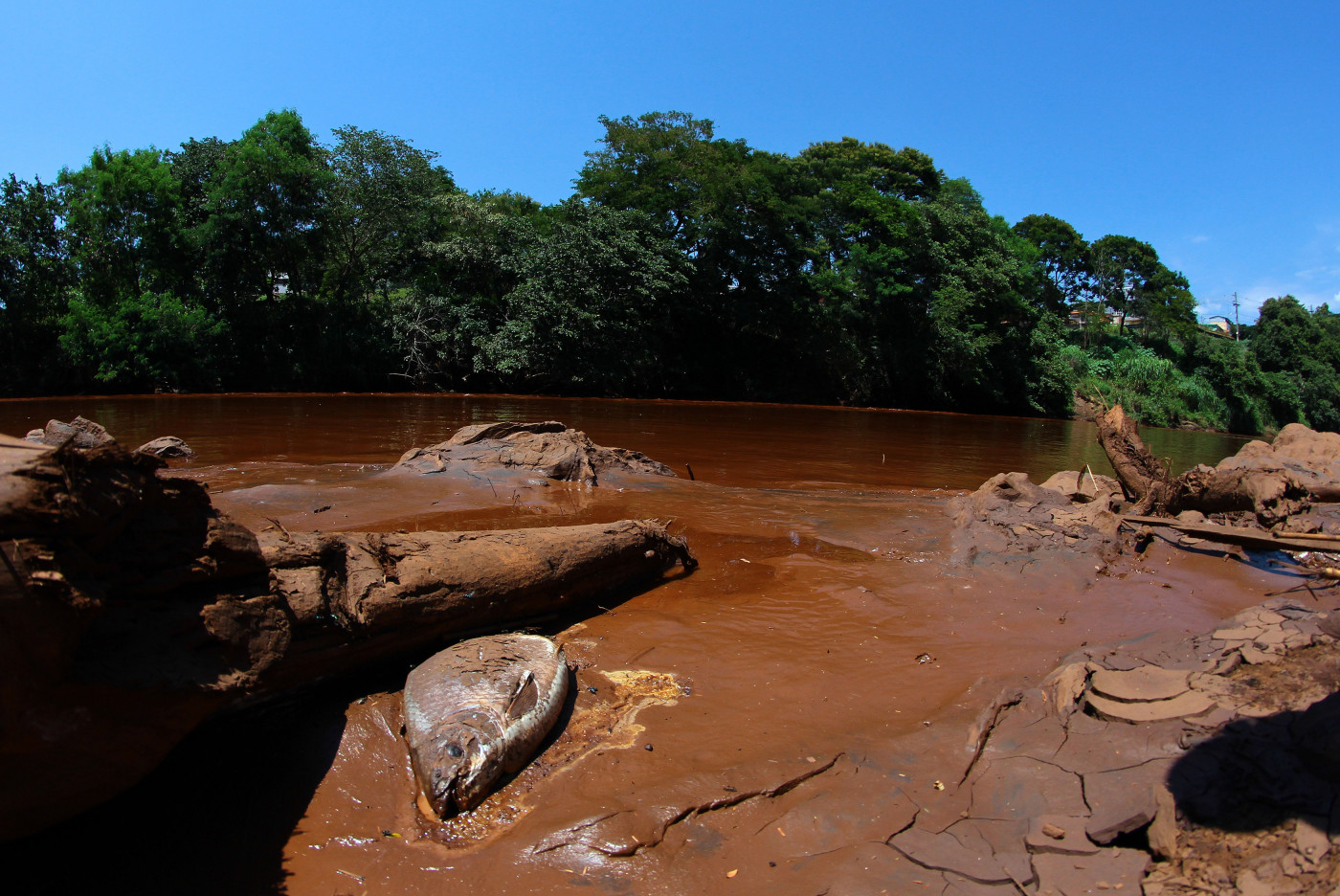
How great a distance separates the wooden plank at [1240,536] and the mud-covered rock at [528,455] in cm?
478

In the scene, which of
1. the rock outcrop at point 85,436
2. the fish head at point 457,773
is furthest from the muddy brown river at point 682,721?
the rock outcrop at point 85,436

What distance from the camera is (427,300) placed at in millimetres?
25125

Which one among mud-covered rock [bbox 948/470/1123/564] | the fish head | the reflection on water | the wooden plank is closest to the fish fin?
the fish head

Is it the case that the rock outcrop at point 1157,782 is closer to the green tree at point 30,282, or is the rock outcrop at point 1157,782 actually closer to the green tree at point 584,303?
the green tree at point 584,303

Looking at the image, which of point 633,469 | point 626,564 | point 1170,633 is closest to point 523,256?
point 633,469

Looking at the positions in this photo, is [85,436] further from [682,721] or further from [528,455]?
[682,721]

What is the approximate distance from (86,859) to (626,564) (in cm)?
295

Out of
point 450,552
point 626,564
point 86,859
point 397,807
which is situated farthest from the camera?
point 626,564

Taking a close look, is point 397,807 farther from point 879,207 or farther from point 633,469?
point 879,207

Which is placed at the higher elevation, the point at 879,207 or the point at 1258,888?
the point at 879,207

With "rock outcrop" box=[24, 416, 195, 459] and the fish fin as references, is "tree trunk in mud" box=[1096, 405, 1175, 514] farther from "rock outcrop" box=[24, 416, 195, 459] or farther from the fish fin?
"rock outcrop" box=[24, 416, 195, 459]

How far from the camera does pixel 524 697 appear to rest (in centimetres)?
296

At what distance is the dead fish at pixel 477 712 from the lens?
2.58 m

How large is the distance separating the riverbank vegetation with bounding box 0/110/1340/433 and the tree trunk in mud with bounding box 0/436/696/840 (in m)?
20.7
